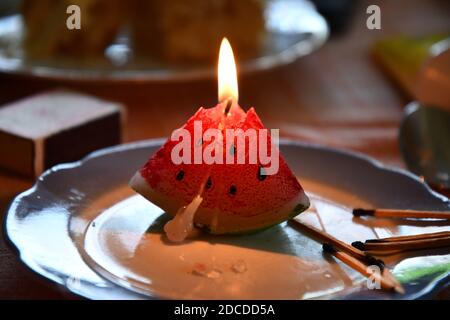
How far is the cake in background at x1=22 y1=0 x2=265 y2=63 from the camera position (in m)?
1.96

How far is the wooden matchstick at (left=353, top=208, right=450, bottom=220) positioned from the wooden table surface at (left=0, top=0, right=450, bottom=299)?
384 millimetres

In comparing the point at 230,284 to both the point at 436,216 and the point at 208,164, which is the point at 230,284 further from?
the point at 436,216

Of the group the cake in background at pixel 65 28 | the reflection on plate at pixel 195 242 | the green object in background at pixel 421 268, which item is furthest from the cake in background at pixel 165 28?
the green object in background at pixel 421 268

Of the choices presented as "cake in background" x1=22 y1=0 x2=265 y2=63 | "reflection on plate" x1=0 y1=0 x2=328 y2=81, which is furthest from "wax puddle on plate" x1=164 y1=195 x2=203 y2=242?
"cake in background" x1=22 y1=0 x2=265 y2=63

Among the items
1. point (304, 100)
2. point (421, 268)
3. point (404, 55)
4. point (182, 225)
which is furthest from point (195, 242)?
point (404, 55)

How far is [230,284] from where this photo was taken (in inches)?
37.7

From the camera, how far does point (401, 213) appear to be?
45.0 inches

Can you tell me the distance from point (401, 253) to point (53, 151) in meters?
0.63

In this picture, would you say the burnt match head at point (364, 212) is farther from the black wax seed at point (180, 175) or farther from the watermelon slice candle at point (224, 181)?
the black wax seed at point (180, 175)

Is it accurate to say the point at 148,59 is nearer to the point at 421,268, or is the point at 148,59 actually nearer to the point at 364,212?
the point at 364,212

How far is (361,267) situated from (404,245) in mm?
90

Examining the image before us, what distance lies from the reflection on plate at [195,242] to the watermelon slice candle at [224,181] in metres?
0.03

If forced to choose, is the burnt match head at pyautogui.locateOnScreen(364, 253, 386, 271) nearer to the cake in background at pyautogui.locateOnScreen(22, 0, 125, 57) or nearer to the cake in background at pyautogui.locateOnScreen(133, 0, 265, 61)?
the cake in background at pyautogui.locateOnScreen(133, 0, 265, 61)
